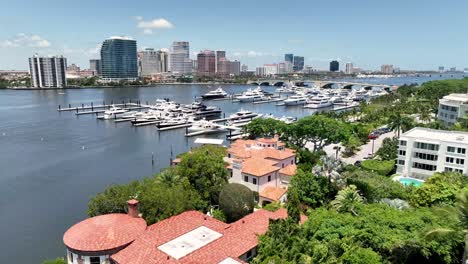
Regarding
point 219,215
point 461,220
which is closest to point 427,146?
point 461,220

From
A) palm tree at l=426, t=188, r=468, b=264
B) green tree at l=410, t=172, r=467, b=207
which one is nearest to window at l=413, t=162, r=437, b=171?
green tree at l=410, t=172, r=467, b=207

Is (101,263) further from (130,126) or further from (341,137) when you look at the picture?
(130,126)

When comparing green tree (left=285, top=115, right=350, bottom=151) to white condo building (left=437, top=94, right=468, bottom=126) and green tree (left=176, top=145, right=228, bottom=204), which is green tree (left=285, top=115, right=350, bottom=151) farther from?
white condo building (left=437, top=94, right=468, bottom=126)

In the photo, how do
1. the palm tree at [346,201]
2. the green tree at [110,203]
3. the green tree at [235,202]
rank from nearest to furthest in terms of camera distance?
1. the palm tree at [346,201]
2. the green tree at [110,203]
3. the green tree at [235,202]

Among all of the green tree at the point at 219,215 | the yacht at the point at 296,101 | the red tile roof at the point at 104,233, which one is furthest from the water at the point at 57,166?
the yacht at the point at 296,101

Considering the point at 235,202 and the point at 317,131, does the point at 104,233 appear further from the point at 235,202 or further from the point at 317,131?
the point at 317,131

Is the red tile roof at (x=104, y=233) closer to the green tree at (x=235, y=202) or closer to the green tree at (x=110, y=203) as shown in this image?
the green tree at (x=110, y=203)
